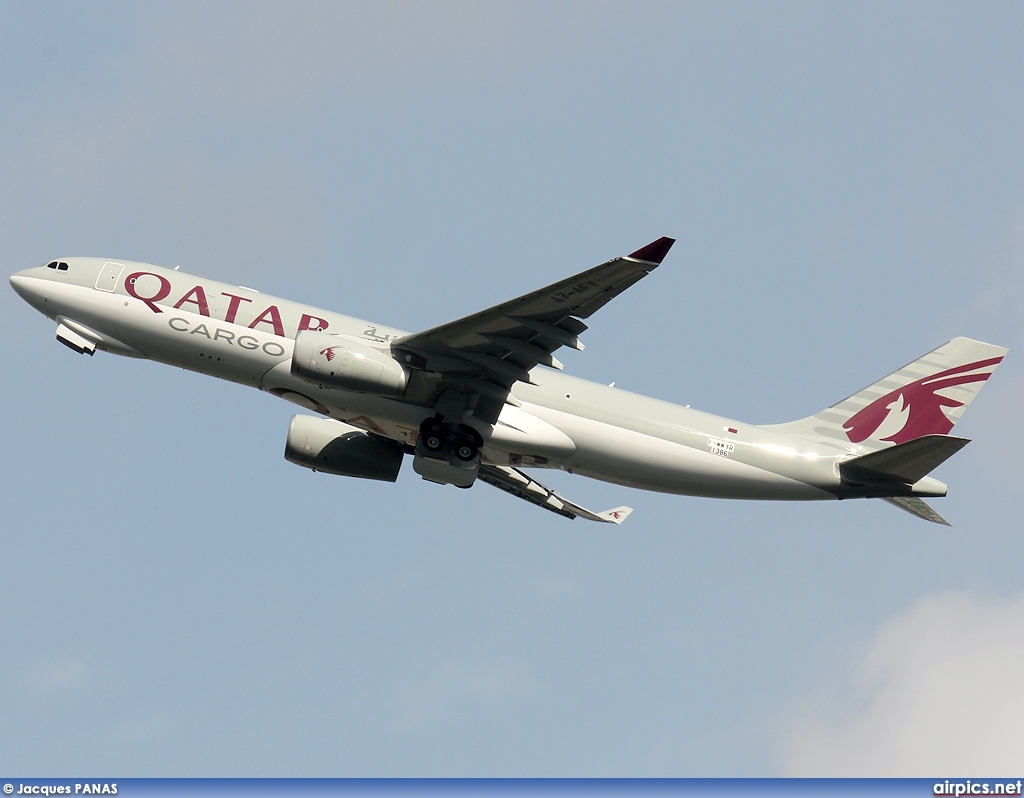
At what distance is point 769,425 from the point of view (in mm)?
36531

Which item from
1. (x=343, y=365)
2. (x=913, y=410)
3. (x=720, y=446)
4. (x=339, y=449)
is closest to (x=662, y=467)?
(x=720, y=446)

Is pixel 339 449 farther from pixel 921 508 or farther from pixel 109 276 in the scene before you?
pixel 921 508

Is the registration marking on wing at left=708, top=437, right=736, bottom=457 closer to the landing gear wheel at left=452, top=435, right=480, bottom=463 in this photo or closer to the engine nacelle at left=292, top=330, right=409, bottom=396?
the landing gear wheel at left=452, top=435, right=480, bottom=463

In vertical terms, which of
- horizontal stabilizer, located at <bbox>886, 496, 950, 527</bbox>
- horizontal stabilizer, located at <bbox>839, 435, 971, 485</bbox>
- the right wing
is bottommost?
horizontal stabilizer, located at <bbox>886, 496, 950, 527</bbox>

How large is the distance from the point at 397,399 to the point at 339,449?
200 inches

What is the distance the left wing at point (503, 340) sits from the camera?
95.0 feet

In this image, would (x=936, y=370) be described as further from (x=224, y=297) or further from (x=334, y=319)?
(x=224, y=297)

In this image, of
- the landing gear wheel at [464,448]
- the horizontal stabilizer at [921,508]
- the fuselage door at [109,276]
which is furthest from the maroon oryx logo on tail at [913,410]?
the fuselage door at [109,276]

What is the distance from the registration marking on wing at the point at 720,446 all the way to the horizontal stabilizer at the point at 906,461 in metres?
3.32

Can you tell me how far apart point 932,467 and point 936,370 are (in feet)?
20.7

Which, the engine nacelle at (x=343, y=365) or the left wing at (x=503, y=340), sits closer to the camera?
the left wing at (x=503, y=340)

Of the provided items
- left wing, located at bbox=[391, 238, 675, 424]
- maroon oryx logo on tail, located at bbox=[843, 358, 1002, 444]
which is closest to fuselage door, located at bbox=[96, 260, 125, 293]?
left wing, located at bbox=[391, 238, 675, 424]

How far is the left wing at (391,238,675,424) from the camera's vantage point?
2897 cm

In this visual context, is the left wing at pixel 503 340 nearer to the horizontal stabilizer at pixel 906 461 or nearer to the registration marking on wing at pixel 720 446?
the registration marking on wing at pixel 720 446
